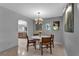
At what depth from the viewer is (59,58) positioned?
1.00 metres

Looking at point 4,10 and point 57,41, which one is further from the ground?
point 4,10

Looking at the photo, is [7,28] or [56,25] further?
[56,25]

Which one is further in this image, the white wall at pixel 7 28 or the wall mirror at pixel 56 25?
the wall mirror at pixel 56 25

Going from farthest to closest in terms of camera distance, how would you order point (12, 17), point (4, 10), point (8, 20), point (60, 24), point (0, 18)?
point (60, 24), point (12, 17), point (8, 20), point (4, 10), point (0, 18)

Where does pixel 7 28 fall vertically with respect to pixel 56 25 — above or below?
below

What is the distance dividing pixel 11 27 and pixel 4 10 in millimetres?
1040

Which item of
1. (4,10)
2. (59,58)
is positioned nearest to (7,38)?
(4,10)

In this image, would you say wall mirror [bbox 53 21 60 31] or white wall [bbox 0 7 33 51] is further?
wall mirror [bbox 53 21 60 31]

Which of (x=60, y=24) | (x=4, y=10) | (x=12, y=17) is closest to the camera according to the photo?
(x=4, y=10)

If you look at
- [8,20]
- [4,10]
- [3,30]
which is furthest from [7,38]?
[4,10]

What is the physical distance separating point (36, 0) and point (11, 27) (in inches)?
183

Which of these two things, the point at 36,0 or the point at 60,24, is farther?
the point at 60,24

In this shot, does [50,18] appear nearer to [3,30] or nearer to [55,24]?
[55,24]

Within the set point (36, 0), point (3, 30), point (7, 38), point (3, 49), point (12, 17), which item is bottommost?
point (3, 49)
